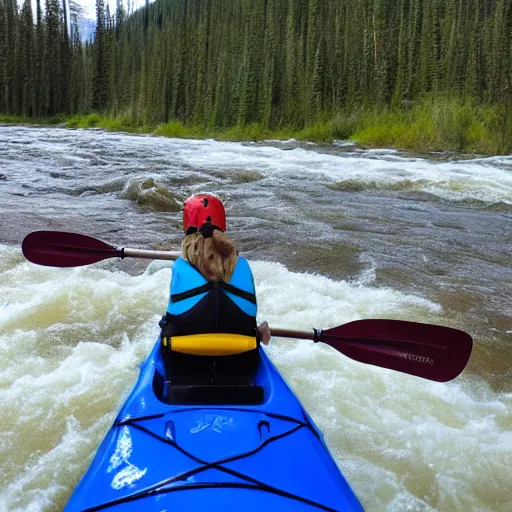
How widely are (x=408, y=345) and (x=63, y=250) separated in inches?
88.2

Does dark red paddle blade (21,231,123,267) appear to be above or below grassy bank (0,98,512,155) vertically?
below

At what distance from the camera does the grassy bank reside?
12180 mm

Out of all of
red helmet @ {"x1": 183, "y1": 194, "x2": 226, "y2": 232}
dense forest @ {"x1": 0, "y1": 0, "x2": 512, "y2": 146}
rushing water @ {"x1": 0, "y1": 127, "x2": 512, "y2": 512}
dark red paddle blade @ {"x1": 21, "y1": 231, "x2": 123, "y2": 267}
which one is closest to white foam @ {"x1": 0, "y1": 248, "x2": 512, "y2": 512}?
rushing water @ {"x1": 0, "y1": 127, "x2": 512, "y2": 512}

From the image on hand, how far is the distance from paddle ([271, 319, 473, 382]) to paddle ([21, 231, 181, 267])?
4.03 feet

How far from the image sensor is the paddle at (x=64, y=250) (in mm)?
3486

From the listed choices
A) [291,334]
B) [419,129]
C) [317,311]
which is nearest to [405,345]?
[291,334]

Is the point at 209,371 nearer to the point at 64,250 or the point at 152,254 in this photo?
the point at 152,254

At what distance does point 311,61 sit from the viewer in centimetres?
1959

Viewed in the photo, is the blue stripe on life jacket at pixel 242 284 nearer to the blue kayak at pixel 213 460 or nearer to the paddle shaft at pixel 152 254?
the blue kayak at pixel 213 460

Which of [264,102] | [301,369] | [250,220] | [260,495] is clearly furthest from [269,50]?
[260,495]

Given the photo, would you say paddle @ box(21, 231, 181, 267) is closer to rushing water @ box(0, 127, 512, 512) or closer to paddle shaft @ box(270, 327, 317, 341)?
rushing water @ box(0, 127, 512, 512)

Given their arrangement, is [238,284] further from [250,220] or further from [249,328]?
[250,220]

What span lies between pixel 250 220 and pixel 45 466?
15.1 ft

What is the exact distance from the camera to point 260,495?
5.04ft
